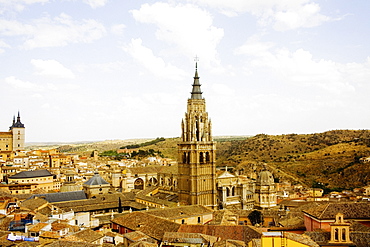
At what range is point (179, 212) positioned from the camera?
3356 centimetres

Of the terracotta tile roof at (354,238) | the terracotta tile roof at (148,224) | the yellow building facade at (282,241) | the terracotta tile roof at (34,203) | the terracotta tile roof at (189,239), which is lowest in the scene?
the terracotta tile roof at (148,224)

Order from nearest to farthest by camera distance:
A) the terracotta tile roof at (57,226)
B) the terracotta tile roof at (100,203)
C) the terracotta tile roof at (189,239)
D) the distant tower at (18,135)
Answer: the terracotta tile roof at (189,239) < the terracotta tile roof at (57,226) < the terracotta tile roof at (100,203) < the distant tower at (18,135)

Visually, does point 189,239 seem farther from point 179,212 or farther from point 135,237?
point 179,212

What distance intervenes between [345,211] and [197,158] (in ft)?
69.5

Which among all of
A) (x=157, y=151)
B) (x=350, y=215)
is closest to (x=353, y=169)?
(x=350, y=215)

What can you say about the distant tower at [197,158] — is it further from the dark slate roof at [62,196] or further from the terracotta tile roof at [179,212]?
the dark slate roof at [62,196]

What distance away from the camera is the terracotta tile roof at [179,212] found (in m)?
32.2

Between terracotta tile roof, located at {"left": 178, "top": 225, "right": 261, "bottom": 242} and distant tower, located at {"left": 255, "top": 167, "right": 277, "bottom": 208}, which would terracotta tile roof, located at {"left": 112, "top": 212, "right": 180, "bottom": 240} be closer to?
terracotta tile roof, located at {"left": 178, "top": 225, "right": 261, "bottom": 242}

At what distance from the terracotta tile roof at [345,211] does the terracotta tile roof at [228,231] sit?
381cm

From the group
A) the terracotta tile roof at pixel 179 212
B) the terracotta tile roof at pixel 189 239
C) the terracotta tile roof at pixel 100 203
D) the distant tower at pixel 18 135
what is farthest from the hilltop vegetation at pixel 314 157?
the terracotta tile roof at pixel 189 239

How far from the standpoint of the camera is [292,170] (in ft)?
253

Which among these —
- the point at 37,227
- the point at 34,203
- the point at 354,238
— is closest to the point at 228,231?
the point at 354,238

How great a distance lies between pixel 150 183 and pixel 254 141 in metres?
56.7

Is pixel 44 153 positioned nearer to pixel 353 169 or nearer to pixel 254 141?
pixel 254 141
